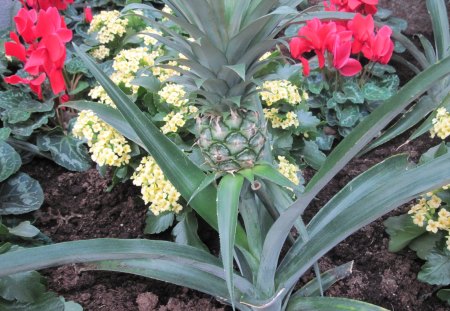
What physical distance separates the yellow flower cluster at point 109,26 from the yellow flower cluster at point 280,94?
903 millimetres

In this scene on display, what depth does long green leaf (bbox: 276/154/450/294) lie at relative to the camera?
43.6 inches

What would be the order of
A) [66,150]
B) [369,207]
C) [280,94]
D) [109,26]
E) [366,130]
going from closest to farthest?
[366,130] < [369,207] < [280,94] < [66,150] < [109,26]

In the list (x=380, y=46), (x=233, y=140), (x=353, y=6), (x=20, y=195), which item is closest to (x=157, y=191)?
(x=233, y=140)

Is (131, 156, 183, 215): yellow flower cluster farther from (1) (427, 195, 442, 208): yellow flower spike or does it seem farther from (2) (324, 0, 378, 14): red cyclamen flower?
(2) (324, 0, 378, 14): red cyclamen flower

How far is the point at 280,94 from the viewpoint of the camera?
1.87 metres

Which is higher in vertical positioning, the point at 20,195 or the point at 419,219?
the point at 419,219

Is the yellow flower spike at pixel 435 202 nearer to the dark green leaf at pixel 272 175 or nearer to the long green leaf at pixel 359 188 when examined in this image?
the long green leaf at pixel 359 188

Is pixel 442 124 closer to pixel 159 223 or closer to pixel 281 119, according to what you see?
pixel 281 119

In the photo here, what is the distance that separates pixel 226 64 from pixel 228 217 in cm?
37

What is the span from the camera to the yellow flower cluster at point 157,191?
5.37 feet

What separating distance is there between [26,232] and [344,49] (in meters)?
1.40

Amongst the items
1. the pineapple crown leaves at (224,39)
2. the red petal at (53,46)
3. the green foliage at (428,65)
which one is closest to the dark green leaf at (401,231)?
the green foliage at (428,65)

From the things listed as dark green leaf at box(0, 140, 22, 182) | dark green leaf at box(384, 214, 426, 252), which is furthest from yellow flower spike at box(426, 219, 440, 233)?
dark green leaf at box(0, 140, 22, 182)

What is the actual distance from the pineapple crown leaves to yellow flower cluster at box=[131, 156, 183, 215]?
16.6 inches
